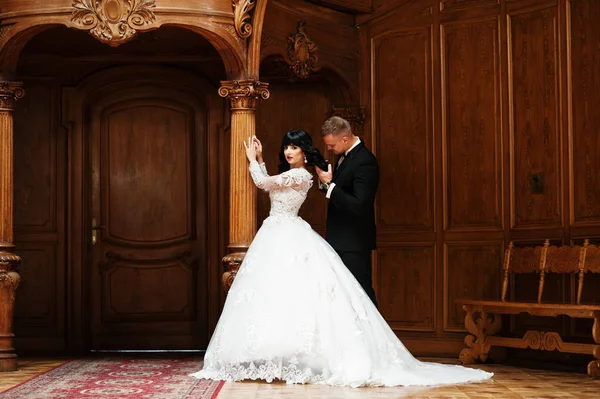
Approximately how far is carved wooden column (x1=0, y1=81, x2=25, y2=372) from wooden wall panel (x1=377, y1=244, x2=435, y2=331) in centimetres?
328

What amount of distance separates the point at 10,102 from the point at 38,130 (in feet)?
4.71

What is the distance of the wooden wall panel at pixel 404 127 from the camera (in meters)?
8.82

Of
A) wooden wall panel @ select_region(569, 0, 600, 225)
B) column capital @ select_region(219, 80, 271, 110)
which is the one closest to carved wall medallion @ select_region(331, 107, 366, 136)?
column capital @ select_region(219, 80, 271, 110)

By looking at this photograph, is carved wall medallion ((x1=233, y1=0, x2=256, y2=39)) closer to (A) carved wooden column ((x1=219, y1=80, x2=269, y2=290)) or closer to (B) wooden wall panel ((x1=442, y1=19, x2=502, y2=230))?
(A) carved wooden column ((x1=219, y1=80, x2=269, y2=290))

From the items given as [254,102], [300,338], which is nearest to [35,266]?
[254,102]

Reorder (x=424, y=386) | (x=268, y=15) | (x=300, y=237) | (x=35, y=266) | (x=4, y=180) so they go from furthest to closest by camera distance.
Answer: (x=35, y=266) → (x=268, y=15) → (x=4, y=180) → (x=300, y=237) → (x=424, y=386)

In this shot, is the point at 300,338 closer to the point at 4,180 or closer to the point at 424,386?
the point at 424,386

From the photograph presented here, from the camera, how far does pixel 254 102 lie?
7.60 metres

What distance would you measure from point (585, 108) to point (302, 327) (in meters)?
3.06

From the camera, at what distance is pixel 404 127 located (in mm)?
8930

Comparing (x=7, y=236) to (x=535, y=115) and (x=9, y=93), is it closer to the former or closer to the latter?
(x=9, y=93)

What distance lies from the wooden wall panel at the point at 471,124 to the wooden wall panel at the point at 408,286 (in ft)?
1.38

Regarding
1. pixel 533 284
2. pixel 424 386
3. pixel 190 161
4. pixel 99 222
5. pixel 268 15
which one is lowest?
pixel 424 386

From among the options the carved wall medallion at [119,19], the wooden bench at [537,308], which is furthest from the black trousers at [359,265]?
the carved wall medallion at [119,19]
